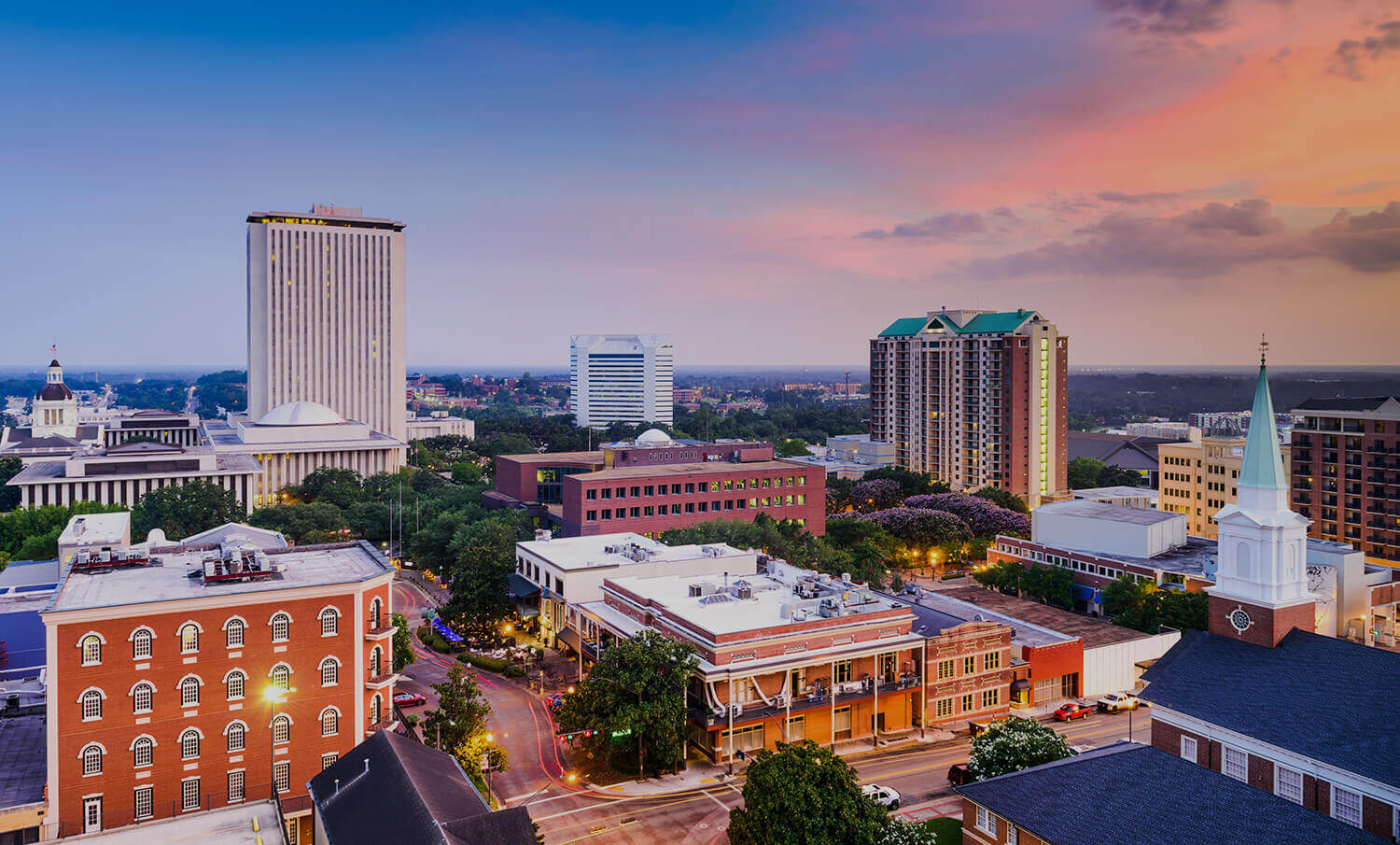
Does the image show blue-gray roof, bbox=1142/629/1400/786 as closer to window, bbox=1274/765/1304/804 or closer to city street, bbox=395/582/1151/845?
window, bbox=1274/765/1304/804

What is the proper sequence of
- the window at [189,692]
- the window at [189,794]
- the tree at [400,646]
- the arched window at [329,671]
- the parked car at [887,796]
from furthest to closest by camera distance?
the tree at [400,646], the parked car at [887,796], the arched window at [329,671], the window at [189,692], the window at [189,794]

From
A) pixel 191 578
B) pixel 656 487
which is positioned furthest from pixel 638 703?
pixel 656 487

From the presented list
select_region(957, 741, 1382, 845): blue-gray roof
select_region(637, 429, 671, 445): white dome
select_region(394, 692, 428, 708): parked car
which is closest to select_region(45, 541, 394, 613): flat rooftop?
select_region(394, 692, 428, 708): parked car


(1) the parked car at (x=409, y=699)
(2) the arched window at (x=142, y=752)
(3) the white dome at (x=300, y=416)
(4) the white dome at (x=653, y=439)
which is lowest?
(1) the parked car at (x=409, y=699)

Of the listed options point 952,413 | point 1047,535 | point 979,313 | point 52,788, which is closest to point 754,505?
point 1047,535

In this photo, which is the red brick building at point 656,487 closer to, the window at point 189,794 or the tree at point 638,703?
the tree at point 638,703

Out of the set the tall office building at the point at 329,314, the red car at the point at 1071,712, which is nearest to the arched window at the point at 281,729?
the red car at the point at 1071,712

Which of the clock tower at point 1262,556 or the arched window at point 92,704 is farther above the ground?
the clock tower at point 1262,556
